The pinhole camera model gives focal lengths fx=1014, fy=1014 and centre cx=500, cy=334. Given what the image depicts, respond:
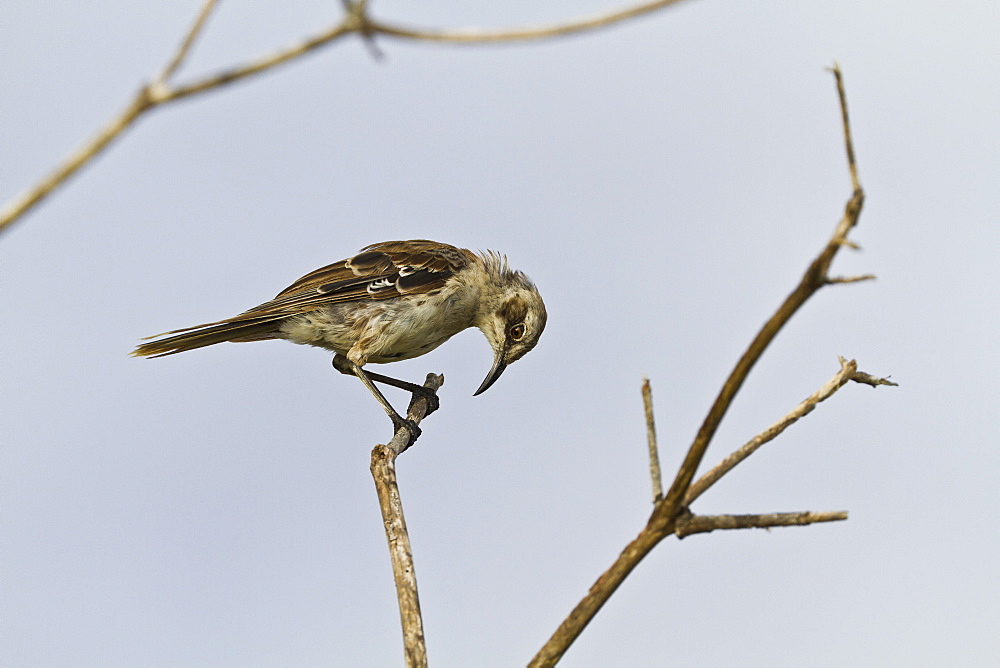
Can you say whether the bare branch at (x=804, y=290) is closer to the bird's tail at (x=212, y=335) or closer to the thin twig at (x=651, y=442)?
the thin twig at (x=651, y=442)

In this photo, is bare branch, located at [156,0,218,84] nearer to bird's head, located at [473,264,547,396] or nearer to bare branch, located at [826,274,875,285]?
bare branch, located at [826,274,875,285]

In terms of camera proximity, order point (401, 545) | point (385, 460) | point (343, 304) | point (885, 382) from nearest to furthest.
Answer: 1. point (885, 382)
2. point (401, 545)
3. point (385, 460)
4. point (343, 304)

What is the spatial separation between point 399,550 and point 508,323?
3.91 meters

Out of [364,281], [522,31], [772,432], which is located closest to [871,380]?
[772,432]

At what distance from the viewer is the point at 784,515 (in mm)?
3803

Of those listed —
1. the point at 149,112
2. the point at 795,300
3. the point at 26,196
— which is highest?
the point at 149,112

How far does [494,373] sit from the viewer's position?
921 centimetres

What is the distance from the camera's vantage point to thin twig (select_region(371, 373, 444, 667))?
5.07 metres

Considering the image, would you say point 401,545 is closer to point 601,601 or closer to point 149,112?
point 601,601

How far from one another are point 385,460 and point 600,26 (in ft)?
15.2

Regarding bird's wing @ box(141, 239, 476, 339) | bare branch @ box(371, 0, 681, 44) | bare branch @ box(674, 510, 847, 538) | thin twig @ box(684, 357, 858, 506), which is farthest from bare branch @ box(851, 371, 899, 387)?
bird's wing @ box(141, 239, 476, 339)

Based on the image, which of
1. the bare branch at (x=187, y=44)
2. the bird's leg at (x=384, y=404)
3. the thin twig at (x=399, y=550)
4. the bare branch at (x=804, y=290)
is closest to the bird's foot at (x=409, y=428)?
the bird's leg at (x=384, y=404)

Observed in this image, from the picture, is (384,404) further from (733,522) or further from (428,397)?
(733,522)

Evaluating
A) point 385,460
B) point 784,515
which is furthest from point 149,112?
point 385,460
